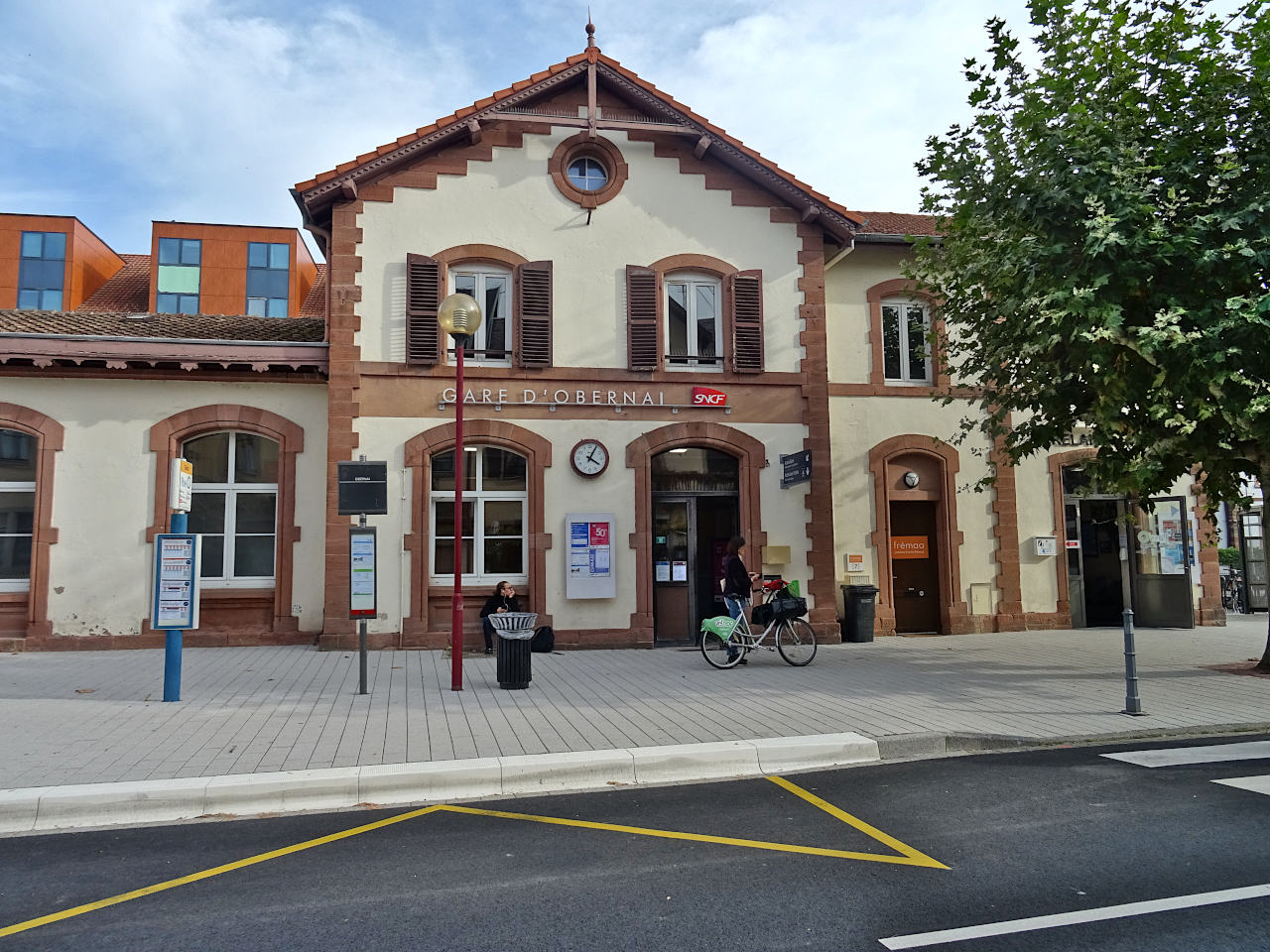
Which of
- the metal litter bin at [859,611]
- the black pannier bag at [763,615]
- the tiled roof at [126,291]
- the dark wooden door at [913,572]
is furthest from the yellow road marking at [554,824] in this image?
the tiled roof at [126,291]

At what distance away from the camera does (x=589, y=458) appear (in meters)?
13.9

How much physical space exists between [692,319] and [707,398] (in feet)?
4.75

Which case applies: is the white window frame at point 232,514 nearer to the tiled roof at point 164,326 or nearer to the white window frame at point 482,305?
the tiled roof at point 164,326

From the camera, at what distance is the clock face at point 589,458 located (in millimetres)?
13867

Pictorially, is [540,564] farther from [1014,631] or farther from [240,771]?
[1014,631]

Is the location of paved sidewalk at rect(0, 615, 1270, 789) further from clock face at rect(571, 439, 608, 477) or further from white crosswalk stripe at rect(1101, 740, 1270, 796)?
clock face at rect(571, 439, 608, 477)

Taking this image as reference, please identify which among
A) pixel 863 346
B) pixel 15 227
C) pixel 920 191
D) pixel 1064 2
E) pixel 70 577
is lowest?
pixel 70 577

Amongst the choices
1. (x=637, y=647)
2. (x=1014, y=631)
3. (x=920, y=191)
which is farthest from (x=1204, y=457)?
(x=637, y=647)

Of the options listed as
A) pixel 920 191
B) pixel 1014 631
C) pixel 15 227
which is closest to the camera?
pixel 920 191

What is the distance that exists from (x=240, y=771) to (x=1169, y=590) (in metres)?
16.7

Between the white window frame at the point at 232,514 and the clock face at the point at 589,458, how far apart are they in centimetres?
471

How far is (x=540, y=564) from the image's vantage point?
537 inches

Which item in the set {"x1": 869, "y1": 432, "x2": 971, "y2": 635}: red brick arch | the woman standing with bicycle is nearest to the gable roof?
{"x1": 869, "y1": 432, "x2": 971, "y2": 635}: red brick arch

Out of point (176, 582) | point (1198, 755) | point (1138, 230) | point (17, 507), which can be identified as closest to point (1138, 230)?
point (1138, 230)
